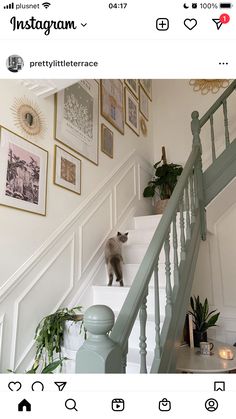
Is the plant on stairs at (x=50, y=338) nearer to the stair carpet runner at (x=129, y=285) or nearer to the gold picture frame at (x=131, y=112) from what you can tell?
the stair carpet runner at (x=129, y=285)

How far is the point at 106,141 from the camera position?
3021mm

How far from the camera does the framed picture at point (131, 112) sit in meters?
3.62

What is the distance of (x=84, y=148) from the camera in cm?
262

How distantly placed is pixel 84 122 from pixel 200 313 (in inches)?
87.4

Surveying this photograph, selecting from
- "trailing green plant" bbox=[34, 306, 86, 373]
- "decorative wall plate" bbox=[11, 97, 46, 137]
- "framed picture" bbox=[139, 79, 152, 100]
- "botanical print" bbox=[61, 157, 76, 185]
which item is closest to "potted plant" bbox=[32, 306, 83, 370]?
"trailing green plant" bbox=[34, 306, 86, 373]
